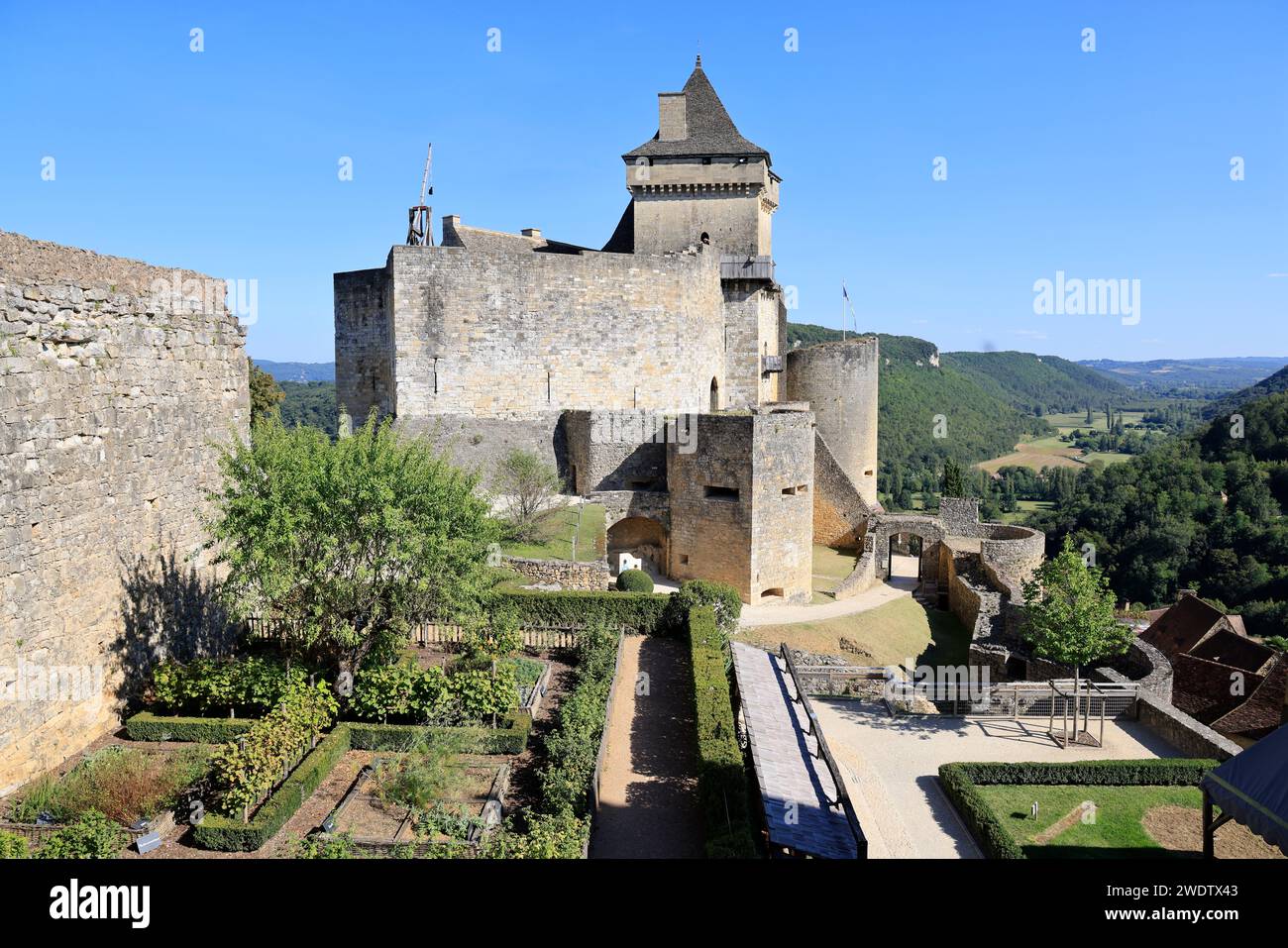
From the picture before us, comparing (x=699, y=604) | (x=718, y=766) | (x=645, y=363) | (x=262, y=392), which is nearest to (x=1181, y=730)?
(x=699, y=604)

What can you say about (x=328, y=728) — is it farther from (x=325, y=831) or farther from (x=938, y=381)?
(x=938, y=381)

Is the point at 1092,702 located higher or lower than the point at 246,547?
lower

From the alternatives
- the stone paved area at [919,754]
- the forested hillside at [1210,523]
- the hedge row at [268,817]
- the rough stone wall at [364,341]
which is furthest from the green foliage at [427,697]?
the forested hillside at [1210,523]

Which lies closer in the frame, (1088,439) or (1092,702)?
(1092,702)

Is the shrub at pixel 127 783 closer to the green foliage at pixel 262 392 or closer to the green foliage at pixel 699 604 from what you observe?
the green foliage at pixel 699 604

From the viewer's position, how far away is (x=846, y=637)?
24531 millimetres

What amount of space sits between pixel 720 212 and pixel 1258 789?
30.3 meters

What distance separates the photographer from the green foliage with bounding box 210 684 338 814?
10.4m

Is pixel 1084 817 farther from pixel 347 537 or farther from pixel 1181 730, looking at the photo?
pixel 347 537

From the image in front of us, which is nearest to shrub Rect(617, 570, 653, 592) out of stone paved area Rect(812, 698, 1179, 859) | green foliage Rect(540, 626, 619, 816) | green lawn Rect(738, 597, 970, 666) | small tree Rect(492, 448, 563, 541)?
green lawn Rect(738, 597, 970, 666)

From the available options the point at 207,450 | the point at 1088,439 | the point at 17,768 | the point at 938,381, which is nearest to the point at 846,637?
the point at 207,450

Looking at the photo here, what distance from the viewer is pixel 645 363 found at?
3067 cm
